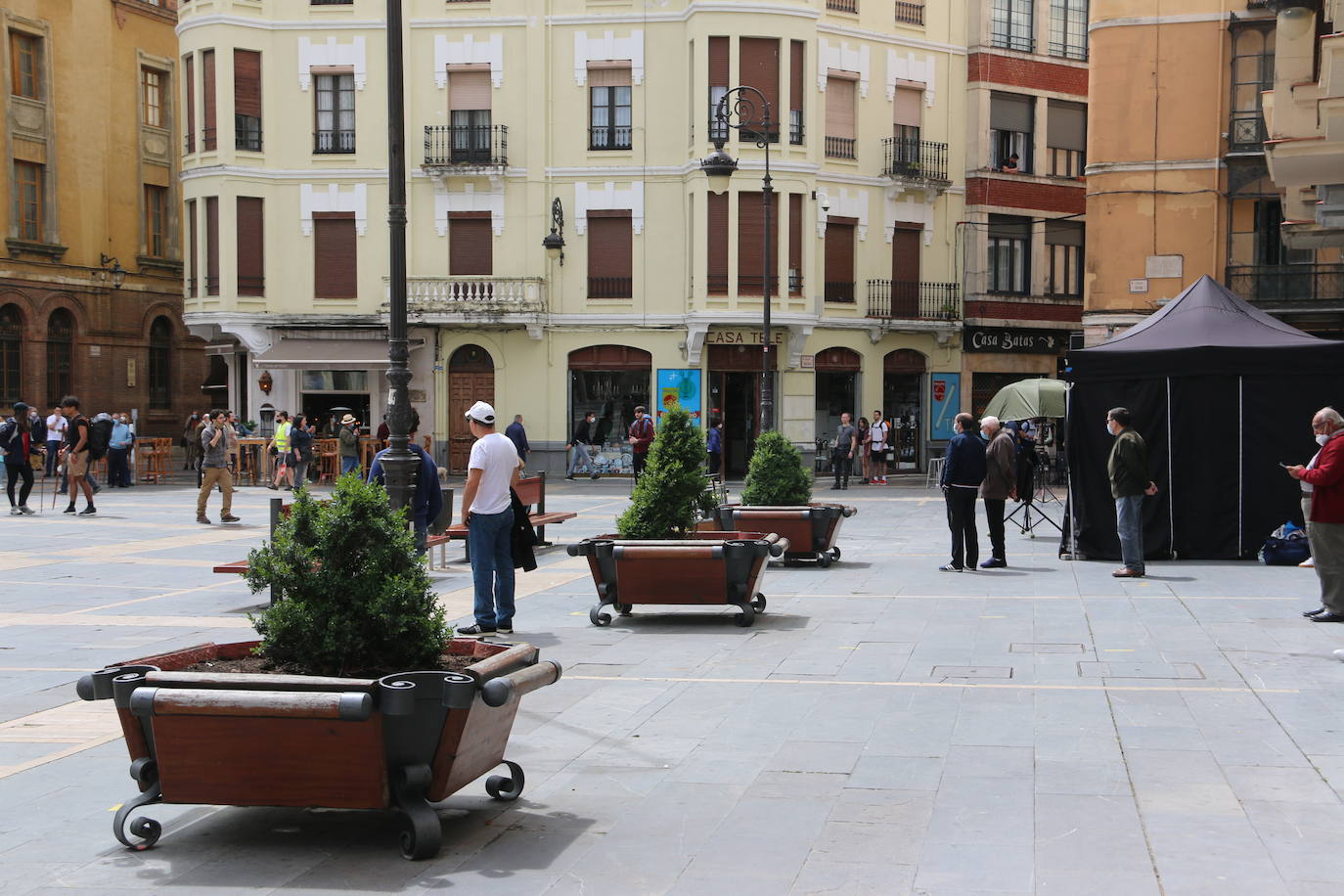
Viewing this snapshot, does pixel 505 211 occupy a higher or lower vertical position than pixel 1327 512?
higher

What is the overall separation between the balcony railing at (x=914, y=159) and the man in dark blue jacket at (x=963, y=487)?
77.0 ft

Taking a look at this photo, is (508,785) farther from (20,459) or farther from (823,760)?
(20,459)

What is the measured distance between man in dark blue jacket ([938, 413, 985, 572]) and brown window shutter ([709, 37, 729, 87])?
21.4 meters

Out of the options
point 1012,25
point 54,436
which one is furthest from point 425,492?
point 1012,25

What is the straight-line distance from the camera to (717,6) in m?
34.9

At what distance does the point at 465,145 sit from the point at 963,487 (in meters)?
24.2

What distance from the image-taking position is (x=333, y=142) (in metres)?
37.1

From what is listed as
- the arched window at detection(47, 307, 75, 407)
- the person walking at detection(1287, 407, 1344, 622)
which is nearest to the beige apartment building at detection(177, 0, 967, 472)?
the arched window at detection(47, 307, 75, 407)

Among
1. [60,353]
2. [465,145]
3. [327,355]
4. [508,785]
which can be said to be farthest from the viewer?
[60,353]

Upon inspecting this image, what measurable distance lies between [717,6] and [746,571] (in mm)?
26199

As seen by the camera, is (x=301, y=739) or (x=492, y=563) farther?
(x=492, y=563)

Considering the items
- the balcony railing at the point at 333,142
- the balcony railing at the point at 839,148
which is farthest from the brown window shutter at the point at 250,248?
the balcony railing at the point at 839,148

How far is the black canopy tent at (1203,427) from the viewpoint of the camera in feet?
53.5

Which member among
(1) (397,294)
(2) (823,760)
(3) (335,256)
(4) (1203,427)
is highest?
(3) (335,256)
